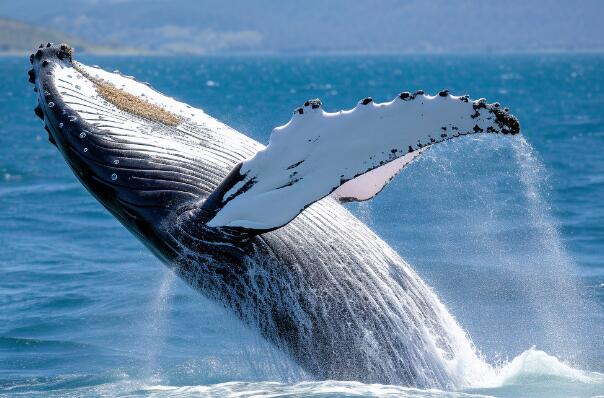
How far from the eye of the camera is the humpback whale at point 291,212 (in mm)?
6621

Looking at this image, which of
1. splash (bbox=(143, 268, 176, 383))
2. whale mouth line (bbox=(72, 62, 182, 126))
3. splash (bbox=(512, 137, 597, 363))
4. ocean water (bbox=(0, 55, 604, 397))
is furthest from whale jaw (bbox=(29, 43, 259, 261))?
splash (bbox=(512, 137, 597, 363))

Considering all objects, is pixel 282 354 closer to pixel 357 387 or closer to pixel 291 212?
pixel 357 387

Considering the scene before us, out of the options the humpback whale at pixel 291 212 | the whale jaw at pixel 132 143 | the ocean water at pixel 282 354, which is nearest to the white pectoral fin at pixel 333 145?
the humpback whale at pixel 291 212

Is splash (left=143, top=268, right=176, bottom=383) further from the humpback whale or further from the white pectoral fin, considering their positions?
the white pectoral fin

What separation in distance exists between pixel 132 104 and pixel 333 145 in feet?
6.66

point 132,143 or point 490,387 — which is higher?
point 132,143

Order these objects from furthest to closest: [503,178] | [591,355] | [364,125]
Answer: [503,178]
[591,355]
[364,125]

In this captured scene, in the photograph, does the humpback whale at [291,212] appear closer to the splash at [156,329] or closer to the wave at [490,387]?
the wave at [490,387]

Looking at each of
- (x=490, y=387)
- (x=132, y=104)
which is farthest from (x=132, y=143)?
(x=490, y=387)

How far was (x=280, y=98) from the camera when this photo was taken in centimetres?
6550

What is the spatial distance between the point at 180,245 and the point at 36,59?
2.08m

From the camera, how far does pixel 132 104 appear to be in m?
7.96

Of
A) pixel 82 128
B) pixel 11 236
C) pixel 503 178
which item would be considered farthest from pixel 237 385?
pixel 503 178

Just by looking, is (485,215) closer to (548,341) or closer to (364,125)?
(548,341)
